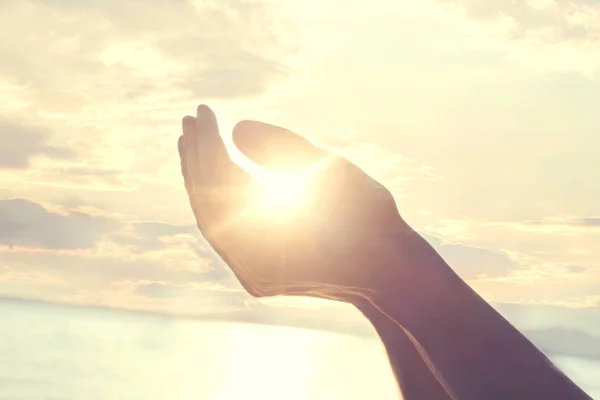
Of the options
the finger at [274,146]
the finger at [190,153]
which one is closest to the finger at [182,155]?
the finger at [190,153]

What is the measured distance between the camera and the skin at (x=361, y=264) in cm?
107

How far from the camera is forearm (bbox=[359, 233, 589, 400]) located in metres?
1.06

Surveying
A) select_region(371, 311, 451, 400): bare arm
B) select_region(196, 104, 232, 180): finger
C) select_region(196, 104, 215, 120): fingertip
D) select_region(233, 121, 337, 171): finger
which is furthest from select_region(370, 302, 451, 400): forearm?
select_region(196, 104, 215, 120): fingertip

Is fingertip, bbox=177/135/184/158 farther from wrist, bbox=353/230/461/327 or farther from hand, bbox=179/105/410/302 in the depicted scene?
wrist, bbox=353/230/461/327

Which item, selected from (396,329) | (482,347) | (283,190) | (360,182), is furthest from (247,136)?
(482,347)

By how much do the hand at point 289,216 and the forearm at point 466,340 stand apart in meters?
0.08

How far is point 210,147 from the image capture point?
159 centimetres

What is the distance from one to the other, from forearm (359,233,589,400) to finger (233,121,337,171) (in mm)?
333

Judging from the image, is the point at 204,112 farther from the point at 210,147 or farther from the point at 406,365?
the point at 406,365

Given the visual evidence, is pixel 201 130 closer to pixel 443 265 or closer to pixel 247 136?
pixel 247 136

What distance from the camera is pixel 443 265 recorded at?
1.14m

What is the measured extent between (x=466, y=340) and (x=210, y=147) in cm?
72

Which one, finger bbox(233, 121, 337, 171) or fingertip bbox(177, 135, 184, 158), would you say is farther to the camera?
fingertip bbox(177, 135, 184, 158)

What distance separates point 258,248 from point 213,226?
16 centimetres
